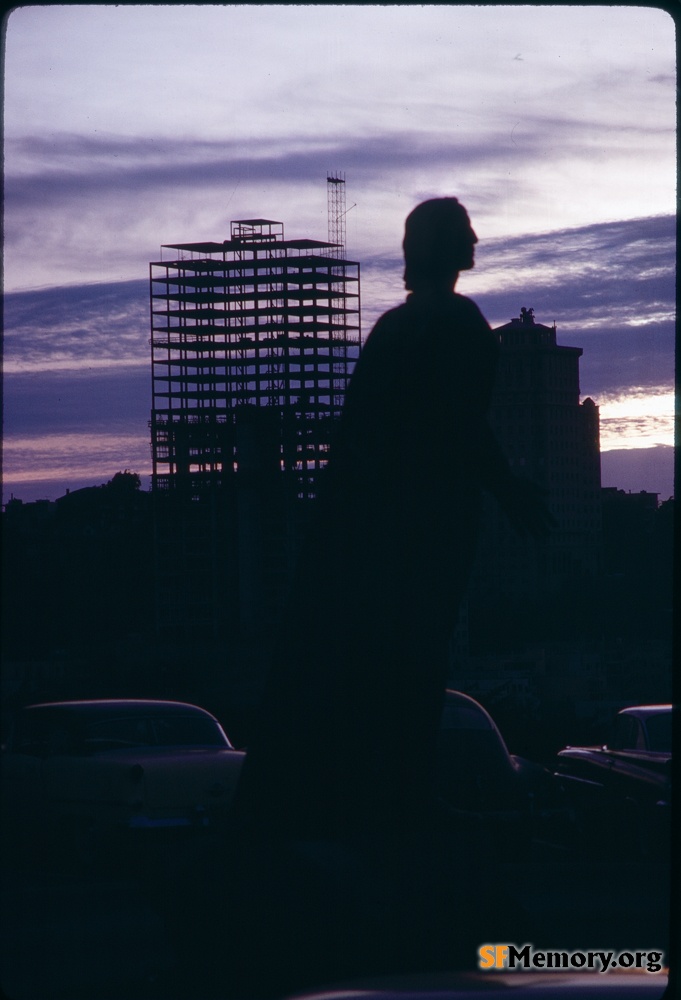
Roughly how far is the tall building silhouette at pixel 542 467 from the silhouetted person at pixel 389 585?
36 cm

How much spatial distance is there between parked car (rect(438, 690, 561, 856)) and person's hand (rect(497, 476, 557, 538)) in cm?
89

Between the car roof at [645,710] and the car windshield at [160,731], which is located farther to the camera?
the car windshield at [160,731]

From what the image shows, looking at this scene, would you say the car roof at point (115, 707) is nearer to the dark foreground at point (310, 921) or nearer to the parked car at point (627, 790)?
the dark foreground at point (310, 921)

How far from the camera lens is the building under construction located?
353 cm

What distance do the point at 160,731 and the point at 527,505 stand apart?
2.66 meters

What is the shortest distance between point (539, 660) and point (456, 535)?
55.0 inches

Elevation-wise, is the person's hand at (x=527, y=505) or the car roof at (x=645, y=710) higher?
the person's hand at (x=527, y=505)

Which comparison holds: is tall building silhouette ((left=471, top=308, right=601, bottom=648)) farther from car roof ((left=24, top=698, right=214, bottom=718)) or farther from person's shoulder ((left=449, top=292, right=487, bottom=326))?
car roof ((left=24, top=698, right=214, bottom=718))

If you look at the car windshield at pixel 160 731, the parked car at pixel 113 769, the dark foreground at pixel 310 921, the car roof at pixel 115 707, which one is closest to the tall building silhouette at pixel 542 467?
the dark foreground at pixel 310 921

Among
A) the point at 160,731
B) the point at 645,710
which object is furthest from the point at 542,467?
the point at 160,731

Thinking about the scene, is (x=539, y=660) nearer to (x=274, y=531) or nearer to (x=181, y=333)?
(x=274, y=531)

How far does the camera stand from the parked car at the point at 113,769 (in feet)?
13.6

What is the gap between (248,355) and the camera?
12.8 feet

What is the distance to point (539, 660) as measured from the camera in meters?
4.37
